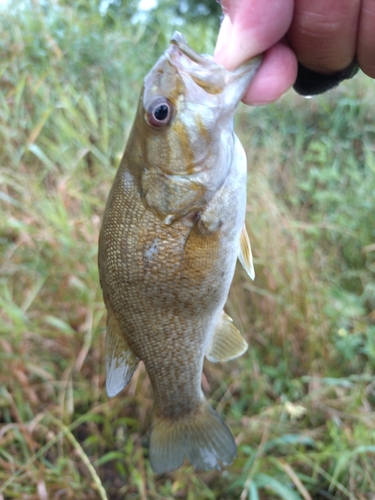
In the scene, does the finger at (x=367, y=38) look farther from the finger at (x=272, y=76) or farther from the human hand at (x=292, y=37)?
the finger at (x=272, y=76)

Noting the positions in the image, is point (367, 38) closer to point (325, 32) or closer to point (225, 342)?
point (325, 32)

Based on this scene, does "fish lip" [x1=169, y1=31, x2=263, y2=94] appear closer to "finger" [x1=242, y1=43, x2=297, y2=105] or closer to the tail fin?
"finger" [x1=242, y1=43, x2=297, y2=105]

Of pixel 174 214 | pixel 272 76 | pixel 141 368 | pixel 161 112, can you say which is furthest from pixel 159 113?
pixel 141 368

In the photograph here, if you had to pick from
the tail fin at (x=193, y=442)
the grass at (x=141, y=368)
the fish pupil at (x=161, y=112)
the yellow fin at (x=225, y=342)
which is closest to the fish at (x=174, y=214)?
the fish pupil at (x=161, y=112)

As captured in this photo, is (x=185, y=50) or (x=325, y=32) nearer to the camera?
(x=185, y=50)

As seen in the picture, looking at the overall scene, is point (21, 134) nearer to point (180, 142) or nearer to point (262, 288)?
point (262, 288)

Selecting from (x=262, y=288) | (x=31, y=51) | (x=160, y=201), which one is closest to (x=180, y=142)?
(x=160, y=201)
